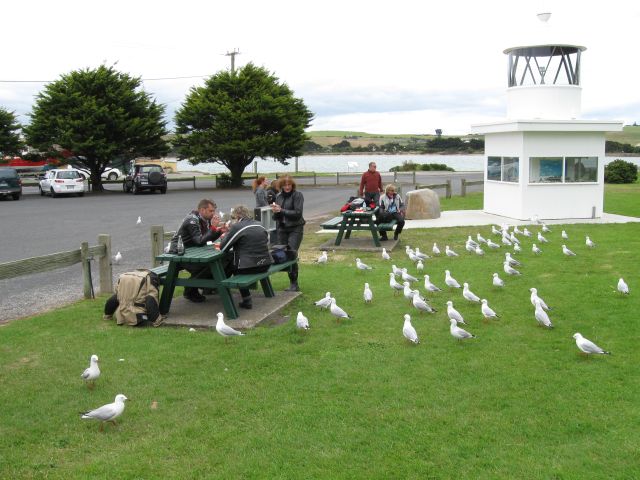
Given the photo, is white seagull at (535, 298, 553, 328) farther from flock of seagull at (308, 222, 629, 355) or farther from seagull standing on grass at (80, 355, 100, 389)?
seagull standing on grass at (80, 355, 100, 389)

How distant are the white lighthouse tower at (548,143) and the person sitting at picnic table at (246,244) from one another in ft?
45.8

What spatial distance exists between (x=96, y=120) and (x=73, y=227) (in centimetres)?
1961

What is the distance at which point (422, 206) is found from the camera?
22422 millimetres

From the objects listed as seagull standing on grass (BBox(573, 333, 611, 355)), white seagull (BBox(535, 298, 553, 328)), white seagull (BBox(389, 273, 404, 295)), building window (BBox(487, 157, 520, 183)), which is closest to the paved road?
white seagull (BBox(389, 273, 404, 295))

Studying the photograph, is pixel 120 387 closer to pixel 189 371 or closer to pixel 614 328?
pixel 189 371

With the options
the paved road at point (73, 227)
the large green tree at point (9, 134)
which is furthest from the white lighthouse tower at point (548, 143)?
the large green tree at point (9, 134)

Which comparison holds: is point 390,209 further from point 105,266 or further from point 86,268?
point 86,268

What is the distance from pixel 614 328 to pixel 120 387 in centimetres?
615

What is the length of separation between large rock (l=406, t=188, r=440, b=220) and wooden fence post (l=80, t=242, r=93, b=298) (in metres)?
13.8

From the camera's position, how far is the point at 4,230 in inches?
830

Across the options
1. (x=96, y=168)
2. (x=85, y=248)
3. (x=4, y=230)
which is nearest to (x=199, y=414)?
(x=85, y=248)

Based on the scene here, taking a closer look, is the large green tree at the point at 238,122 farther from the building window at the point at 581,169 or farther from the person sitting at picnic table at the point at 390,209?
the person sitting at picnic table at the point at 390,209

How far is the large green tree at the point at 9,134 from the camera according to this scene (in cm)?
4428

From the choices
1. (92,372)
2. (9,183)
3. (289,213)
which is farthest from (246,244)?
(9,183)
